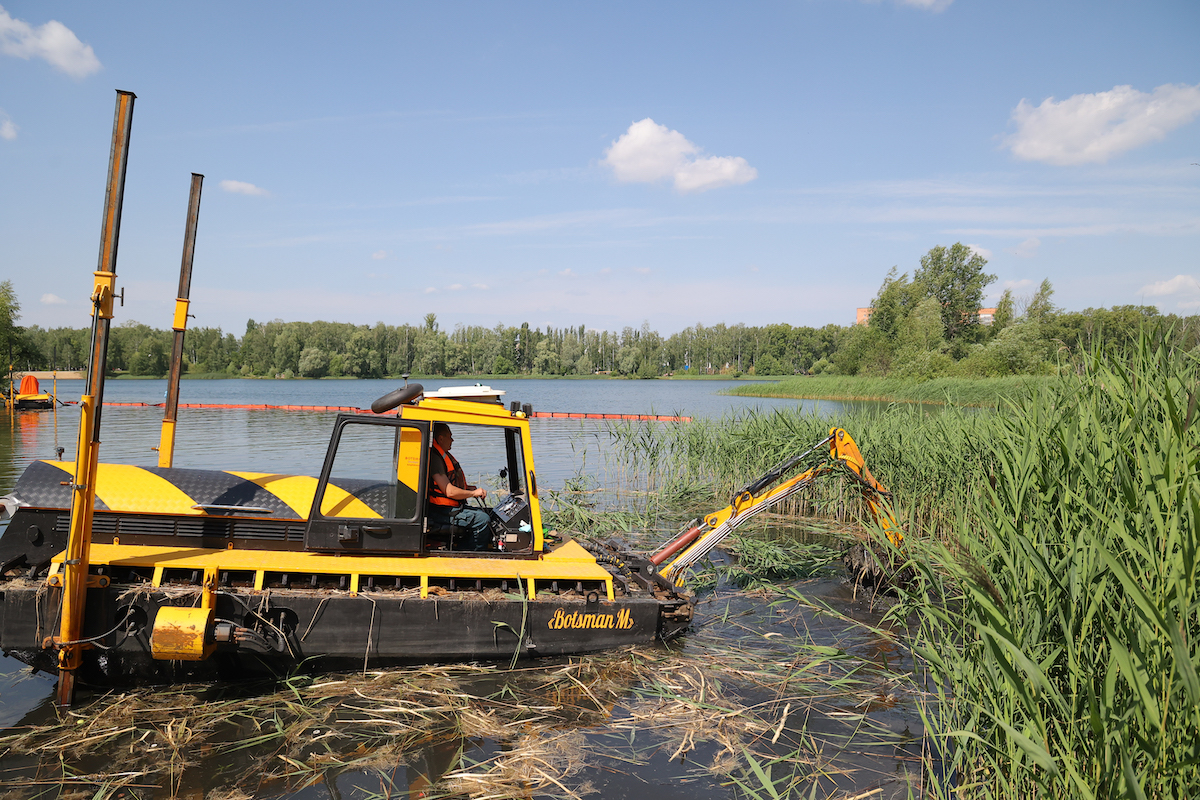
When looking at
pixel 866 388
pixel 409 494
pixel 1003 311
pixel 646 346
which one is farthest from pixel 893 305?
pixel 409 494

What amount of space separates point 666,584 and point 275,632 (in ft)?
10.4

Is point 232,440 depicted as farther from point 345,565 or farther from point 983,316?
point 983,316

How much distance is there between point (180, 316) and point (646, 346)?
12058 centimetres

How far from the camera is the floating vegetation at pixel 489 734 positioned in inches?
167

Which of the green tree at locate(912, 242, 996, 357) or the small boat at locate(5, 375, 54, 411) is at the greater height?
the green tree at locate(912, 242, 996, 357)

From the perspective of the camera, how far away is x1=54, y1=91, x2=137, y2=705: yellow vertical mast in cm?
454

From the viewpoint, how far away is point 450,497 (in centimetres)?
586

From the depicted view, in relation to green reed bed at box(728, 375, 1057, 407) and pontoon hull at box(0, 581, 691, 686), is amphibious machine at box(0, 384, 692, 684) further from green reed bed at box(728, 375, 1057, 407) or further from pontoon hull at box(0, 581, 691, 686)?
green reed bed at box(728, 375, 1057, 407)

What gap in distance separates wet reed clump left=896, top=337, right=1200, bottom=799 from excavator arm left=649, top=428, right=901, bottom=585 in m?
2.33

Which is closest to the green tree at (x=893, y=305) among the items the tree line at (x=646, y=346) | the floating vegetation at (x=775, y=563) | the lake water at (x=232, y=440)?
the tree line at (x=646, y=346)

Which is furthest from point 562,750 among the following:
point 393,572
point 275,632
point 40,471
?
point 40,471

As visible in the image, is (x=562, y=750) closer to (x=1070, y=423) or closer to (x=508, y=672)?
(x=508, y=672)

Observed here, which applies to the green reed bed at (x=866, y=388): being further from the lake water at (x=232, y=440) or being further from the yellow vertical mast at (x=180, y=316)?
the yellow vertical mast at (x=180, y=316)

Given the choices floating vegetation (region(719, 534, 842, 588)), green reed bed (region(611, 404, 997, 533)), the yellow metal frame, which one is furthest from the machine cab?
green reed bed (region(611, 404, 997, 533))
